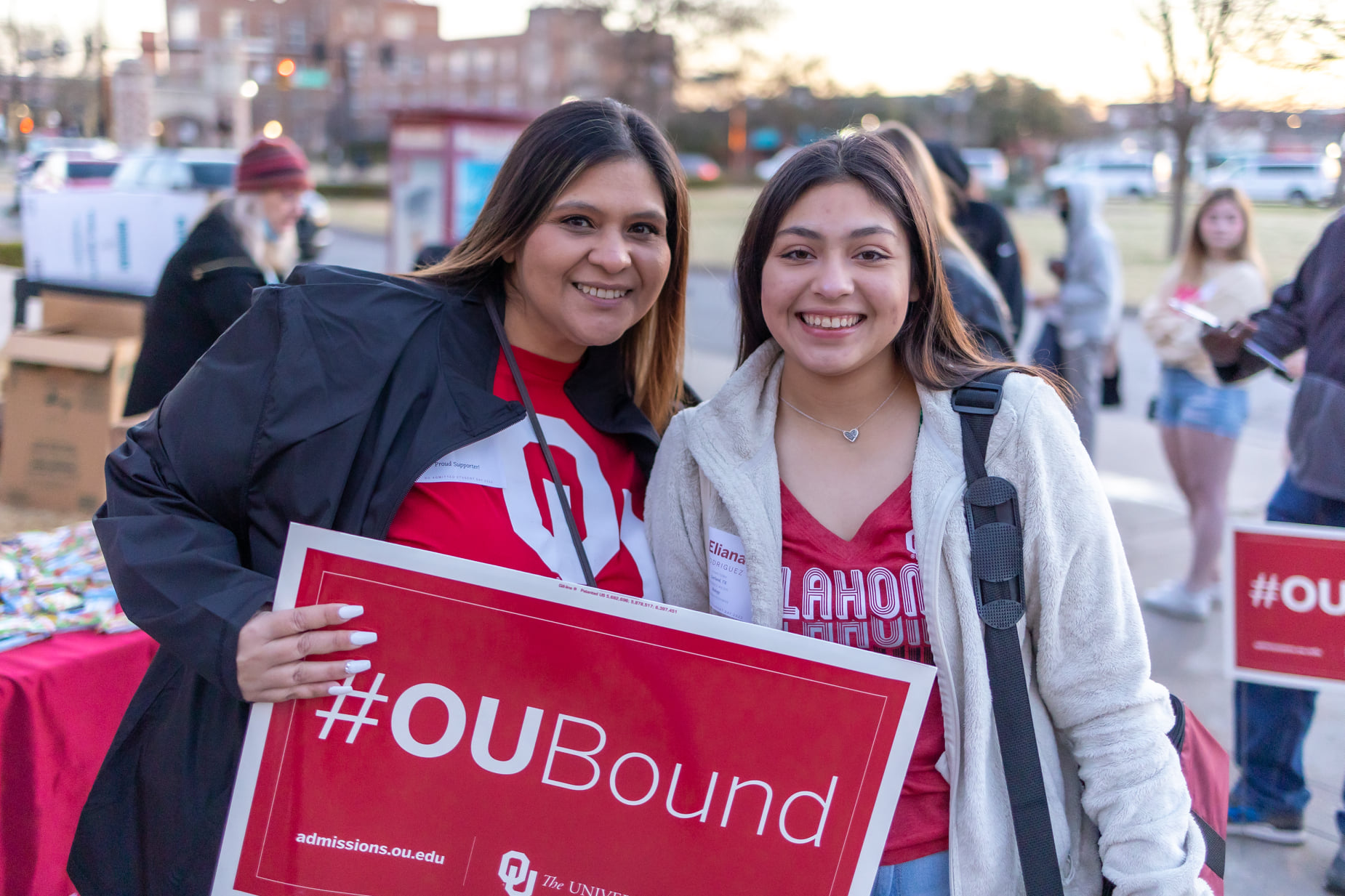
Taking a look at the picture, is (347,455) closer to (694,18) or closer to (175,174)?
(175,174)

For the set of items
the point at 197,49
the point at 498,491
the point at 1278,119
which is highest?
the point at 197,49

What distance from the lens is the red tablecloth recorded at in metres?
2.37

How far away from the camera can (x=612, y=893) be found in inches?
62.3

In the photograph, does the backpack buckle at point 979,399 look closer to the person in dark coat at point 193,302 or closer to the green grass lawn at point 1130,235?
the person in dark coat at point 193,302

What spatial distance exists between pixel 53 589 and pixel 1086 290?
17.5 ft

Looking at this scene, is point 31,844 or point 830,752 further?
point 31,844

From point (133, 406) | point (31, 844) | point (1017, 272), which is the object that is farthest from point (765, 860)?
point (1017, 272)

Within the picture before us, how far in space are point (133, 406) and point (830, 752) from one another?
10.1 feet

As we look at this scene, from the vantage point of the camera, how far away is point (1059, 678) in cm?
160

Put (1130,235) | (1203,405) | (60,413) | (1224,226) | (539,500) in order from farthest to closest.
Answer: (1130,235), (1224,226), (1203,405), (60,413), (539,500)

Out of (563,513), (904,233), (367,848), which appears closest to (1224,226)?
(904,233)

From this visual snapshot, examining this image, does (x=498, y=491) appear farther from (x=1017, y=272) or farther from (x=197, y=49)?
(x=197, y=49)

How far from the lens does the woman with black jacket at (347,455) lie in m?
1.68

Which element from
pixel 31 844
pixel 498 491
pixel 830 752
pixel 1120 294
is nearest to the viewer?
pixel 830 752
